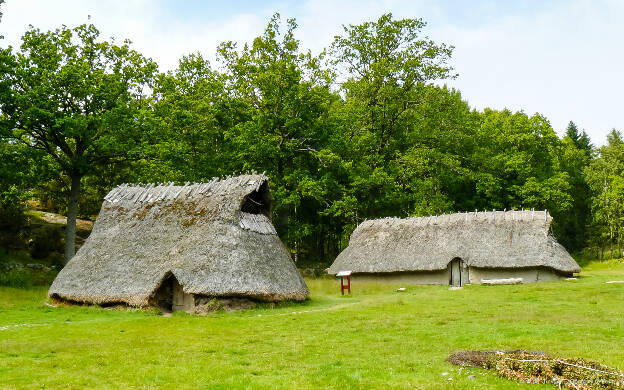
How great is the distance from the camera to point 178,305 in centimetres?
2267

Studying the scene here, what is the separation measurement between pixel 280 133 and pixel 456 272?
Answer: 1684 centimetres

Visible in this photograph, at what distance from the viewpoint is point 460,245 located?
35438 mm

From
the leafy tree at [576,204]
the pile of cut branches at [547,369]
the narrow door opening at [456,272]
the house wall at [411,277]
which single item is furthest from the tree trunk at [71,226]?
the leafy tree at [576,204]

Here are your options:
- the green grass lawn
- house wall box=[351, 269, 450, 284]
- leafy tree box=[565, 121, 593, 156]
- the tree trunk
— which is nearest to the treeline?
the tree trunk

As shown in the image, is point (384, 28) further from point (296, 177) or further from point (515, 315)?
point (515, 315)

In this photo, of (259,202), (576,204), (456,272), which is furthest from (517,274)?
(576,204)

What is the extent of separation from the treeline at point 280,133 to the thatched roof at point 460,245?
5.74 m

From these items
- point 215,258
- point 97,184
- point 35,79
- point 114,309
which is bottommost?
point 114,309

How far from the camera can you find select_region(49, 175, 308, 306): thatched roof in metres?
22.0

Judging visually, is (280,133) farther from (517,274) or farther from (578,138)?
(578,138)

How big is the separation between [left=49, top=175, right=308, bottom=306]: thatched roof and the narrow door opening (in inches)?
561

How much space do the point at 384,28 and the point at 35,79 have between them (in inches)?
1128

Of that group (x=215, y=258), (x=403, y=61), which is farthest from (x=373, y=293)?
(x=403, y=61)

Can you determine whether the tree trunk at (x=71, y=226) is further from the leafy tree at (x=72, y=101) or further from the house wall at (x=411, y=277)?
the house wall at (x=411, y=277)
